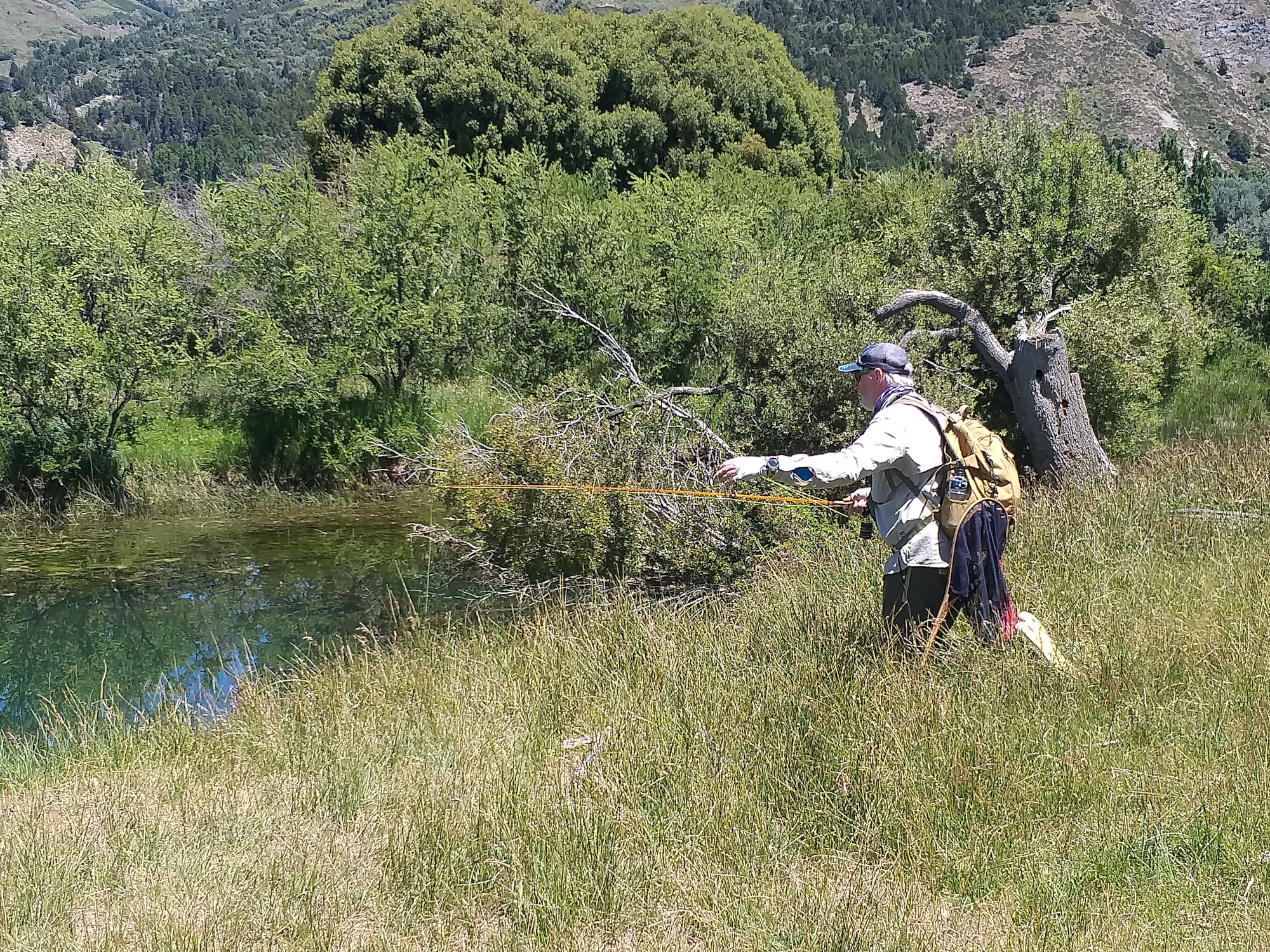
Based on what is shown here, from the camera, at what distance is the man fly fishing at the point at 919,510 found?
4359 mm

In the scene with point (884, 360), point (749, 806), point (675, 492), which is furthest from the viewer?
point (675, 492)

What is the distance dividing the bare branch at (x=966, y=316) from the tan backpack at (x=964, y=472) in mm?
5272

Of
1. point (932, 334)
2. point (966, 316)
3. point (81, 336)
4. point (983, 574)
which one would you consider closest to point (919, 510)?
point (983, 574)

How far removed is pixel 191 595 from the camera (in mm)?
12375

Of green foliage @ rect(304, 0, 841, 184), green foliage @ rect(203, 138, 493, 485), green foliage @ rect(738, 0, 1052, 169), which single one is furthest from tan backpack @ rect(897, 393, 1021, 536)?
green foliage @ rect(738, 0, 1052, 169)

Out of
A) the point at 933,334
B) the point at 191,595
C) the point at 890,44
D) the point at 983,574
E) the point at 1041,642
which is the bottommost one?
the point at 191,595

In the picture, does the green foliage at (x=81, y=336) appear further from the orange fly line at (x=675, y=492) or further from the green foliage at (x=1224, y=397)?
the green foliage at (x=1224, y=397)

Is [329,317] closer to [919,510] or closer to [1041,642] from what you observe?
[919,510]

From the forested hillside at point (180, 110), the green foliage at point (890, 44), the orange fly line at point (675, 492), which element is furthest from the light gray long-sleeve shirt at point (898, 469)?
the green foliage at point (890, 44)

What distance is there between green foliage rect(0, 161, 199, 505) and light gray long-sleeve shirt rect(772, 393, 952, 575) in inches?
532

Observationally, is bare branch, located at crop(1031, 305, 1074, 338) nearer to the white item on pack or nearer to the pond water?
the white item on pack

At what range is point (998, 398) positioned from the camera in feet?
36.1

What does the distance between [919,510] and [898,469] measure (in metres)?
0.21

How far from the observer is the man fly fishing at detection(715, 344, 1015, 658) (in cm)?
436
